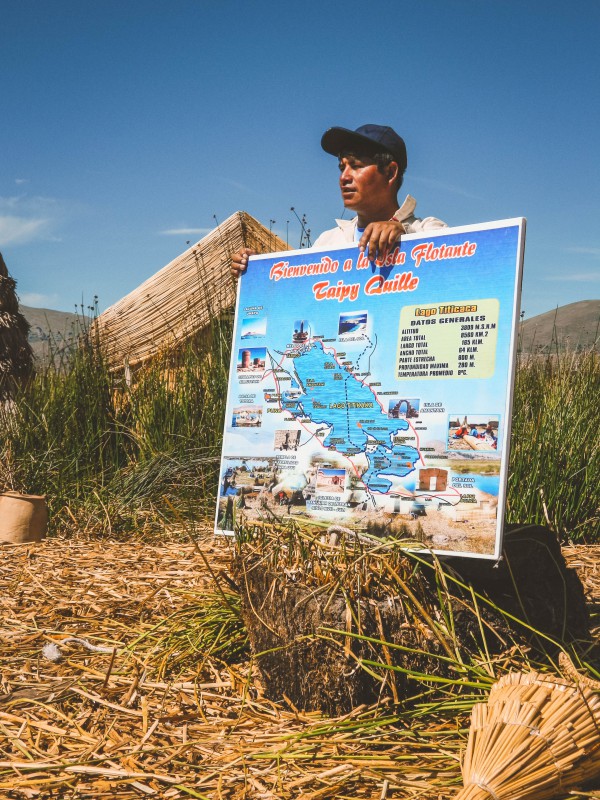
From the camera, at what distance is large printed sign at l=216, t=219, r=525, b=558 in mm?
2408

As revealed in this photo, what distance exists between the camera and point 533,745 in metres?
1.84

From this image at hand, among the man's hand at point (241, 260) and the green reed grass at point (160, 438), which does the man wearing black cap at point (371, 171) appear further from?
the green reed grass at point (160, 438)

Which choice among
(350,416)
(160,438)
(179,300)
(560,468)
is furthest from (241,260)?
(179,300)

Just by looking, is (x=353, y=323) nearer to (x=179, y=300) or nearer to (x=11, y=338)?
(x=179, y=300)

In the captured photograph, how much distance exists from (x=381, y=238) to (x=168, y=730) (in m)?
1.72

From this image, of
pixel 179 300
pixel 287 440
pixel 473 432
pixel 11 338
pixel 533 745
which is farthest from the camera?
pixel 11 338

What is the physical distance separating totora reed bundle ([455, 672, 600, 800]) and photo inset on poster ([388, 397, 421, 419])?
0.89m

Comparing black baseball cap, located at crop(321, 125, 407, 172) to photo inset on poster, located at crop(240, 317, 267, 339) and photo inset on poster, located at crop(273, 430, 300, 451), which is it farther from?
photo inset on poster, located at crop(273, 430, 300, 451)

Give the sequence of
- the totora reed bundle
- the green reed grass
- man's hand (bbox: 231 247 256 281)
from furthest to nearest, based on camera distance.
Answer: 1. the green reed grass
2. man's hand (bbox: 231 247 256 281)
3. the totora reed bundle

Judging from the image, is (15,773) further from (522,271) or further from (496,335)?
(522,271)

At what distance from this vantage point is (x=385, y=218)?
11.2 ft

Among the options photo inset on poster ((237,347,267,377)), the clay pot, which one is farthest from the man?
the clay pot

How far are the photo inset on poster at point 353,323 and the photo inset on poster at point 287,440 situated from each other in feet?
1.29

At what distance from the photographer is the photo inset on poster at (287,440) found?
9.20 ft
